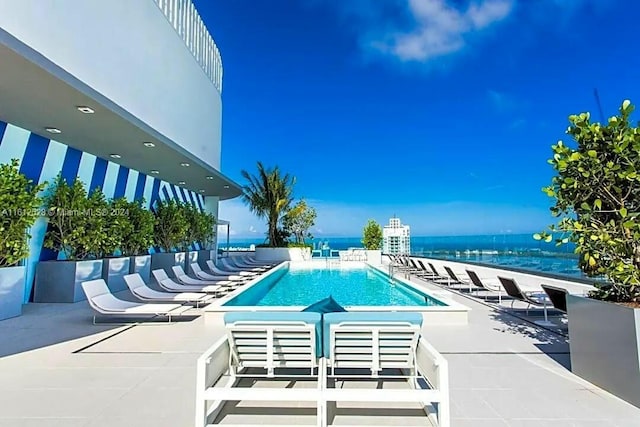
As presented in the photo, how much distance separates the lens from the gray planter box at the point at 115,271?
29.4ft

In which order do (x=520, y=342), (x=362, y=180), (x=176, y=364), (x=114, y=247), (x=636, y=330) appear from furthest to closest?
(x=362, y=180)
(x=114, y=247)
(x=520, y=342)
(x=176, y=364)
(x=636, y=330)

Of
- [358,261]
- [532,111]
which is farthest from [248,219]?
[532,111]

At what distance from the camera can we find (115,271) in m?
9.23

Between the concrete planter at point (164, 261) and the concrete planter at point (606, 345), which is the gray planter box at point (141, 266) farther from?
the concrete planter at point (606, 345)

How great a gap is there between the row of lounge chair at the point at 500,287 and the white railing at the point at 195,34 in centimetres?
1116

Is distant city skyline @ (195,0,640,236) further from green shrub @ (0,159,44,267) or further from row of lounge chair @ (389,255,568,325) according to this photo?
green shrub @ (0,159,44,267)

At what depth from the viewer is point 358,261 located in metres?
18.6

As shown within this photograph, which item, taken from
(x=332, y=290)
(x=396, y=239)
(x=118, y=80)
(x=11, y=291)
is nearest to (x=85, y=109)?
(x=11, y=291)

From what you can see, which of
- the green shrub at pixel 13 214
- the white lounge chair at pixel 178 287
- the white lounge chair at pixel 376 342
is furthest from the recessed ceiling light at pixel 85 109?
the white lounge chair at pixel 376 342

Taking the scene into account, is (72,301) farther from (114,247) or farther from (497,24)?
(497,24)

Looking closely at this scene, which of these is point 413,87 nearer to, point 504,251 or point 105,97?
point 504,251

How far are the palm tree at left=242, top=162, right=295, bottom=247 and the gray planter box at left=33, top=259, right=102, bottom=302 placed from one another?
1354 centimetres

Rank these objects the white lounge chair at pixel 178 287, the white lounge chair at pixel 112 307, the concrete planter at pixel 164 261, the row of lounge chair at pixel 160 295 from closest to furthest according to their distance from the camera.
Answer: the white lounge chair at pixel 112 307 < the row of lounge chair at pixel 160 295 < the white lounge chair at pixel 178 287 < the concrete planter at pixel 164 261

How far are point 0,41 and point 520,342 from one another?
675 centimetres
